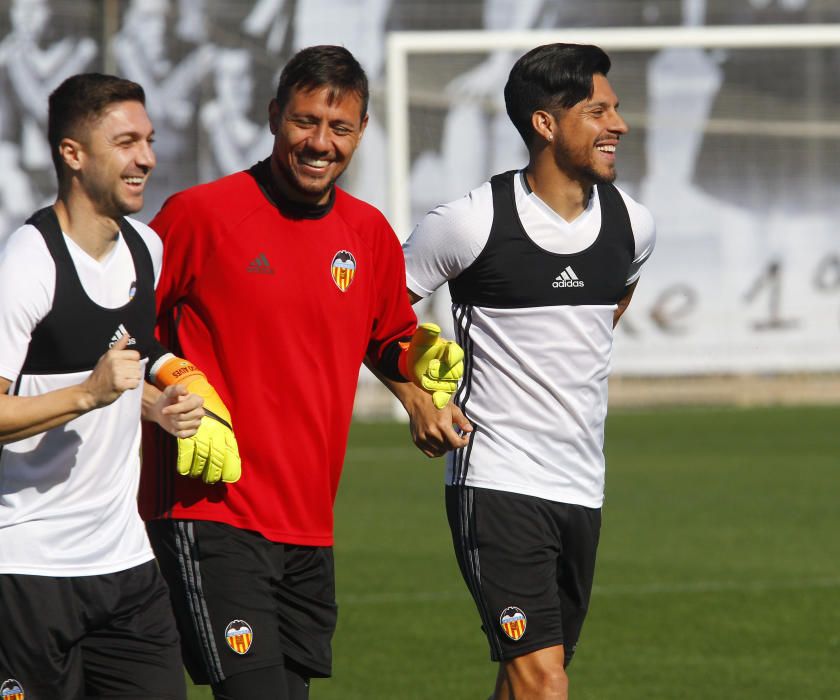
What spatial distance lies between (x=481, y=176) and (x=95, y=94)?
1716cm

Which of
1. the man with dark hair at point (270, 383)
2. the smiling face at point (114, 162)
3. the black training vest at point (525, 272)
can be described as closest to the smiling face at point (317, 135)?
the man with dark hair at point (270, 383)

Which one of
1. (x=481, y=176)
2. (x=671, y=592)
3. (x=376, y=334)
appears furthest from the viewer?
(x=481, y=176)

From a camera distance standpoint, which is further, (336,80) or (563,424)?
(563,424)

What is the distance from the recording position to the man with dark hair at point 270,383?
491 cm

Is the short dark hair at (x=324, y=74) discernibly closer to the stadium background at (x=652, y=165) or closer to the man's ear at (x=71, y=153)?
the man's ear at (x=71, y=153)

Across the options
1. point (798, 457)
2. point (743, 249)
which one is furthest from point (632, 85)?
point (798, 457)

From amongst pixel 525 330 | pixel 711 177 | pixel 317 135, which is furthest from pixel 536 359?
pixel 711 177

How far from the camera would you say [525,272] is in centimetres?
555

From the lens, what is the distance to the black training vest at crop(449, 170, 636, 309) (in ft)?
18.2

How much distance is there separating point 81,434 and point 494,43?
53.6ft

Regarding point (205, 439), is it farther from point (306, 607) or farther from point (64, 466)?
point (306, 607)

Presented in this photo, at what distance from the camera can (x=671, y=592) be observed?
980cm

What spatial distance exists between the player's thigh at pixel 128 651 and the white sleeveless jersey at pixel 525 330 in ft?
4.44

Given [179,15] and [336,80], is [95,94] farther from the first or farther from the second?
[179,15]
